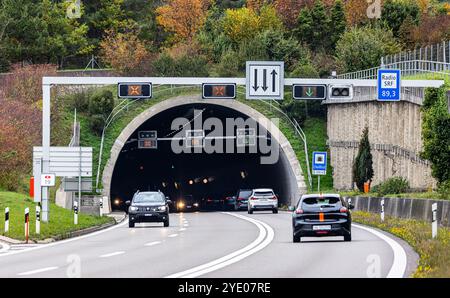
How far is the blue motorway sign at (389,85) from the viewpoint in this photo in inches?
1811

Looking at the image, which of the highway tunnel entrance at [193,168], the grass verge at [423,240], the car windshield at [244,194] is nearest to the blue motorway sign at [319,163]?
the highway tunnel entrance at [193,168]

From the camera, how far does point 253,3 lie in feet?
385

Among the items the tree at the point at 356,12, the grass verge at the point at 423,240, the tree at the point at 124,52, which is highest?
the tree at the point at 356,12

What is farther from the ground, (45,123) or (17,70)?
(17,70)

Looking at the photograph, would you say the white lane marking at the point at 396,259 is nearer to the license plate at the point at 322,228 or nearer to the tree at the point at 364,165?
the license plate at the point at 322,228

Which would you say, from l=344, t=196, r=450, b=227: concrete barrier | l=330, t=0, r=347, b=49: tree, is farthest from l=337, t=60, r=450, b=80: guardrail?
l=330, t=0, r=347, b=49: tree

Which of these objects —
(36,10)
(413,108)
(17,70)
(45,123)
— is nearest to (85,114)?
(17,70)

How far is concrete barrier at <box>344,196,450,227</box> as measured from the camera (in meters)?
34.9

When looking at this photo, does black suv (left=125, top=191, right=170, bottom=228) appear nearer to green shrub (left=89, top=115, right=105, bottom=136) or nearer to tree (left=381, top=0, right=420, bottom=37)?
green shrub (left=89, top=115, right=105, bottom=136)

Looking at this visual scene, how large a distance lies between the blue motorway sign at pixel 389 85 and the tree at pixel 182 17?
6777 cm

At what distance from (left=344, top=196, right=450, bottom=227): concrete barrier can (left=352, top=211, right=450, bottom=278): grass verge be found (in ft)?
1.04

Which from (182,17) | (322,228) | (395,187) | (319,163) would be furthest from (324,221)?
(182,17)

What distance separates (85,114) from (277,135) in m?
14.7
